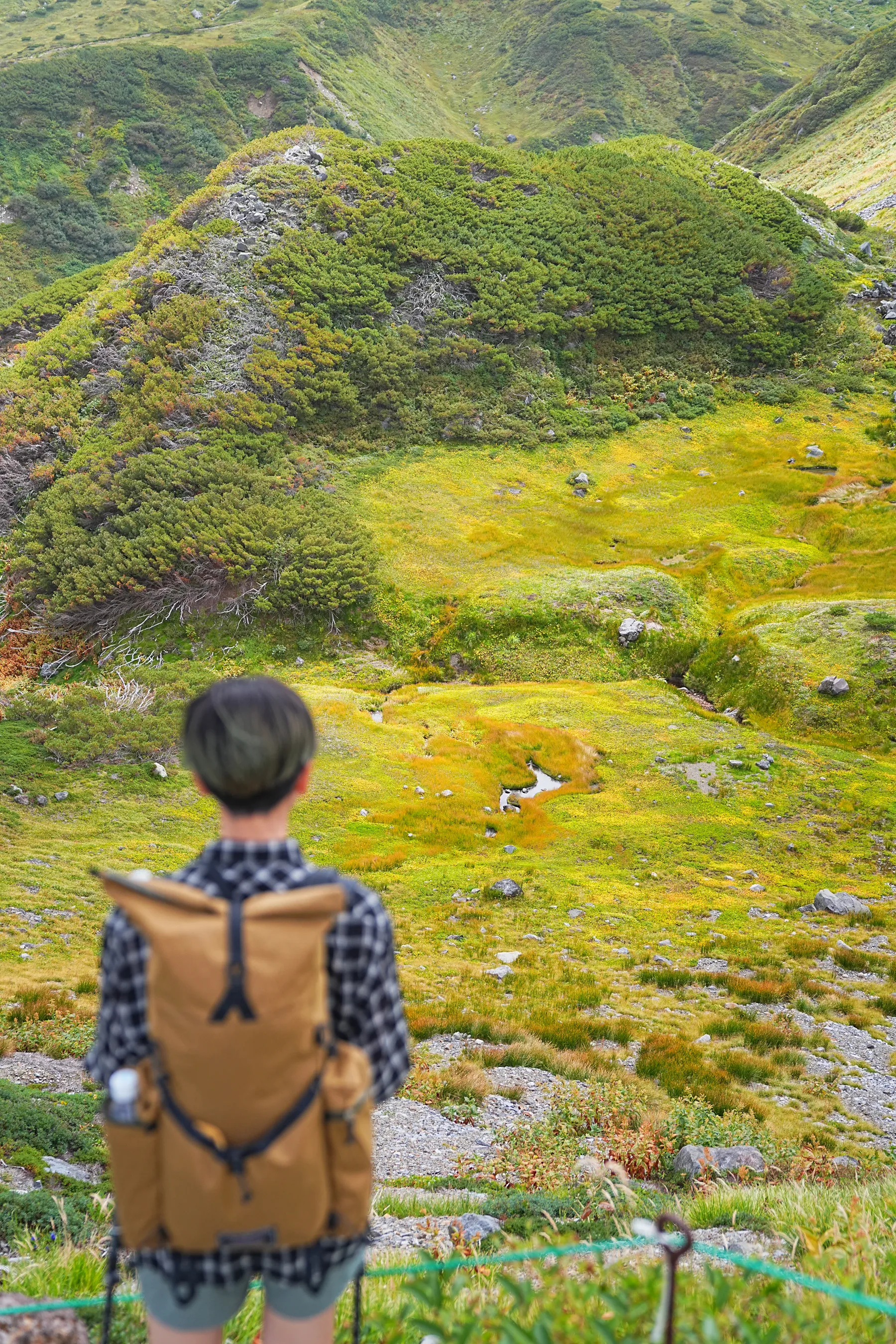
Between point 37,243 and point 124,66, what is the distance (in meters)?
41.8

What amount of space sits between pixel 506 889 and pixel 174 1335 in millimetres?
17045

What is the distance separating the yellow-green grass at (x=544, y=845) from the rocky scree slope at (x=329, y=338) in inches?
482

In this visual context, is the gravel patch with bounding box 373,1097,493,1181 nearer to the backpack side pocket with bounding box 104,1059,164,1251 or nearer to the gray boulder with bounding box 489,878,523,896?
the backpack side pocket with bounding box 104,1059,164,1251

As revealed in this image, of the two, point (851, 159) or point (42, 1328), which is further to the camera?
point (851, 159)

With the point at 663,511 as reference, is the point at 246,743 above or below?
above

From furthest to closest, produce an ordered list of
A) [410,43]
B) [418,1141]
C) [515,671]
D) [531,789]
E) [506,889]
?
[410,43], [515,671], [531,789], [506,889], [418,1141]

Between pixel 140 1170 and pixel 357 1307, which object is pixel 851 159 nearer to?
pixel 357 1307

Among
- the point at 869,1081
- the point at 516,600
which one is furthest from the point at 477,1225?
the point at 516,600

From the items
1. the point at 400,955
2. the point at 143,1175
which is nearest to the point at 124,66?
the point at 400,955

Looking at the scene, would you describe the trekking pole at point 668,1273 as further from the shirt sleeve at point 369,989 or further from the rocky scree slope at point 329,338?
the rocky scree slope at point 329,338

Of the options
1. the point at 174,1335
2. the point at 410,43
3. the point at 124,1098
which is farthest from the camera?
the point at 410,43

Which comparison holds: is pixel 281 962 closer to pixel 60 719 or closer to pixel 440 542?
pixel 60 719

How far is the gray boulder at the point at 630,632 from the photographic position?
113ft

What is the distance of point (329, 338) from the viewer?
49562 mm
